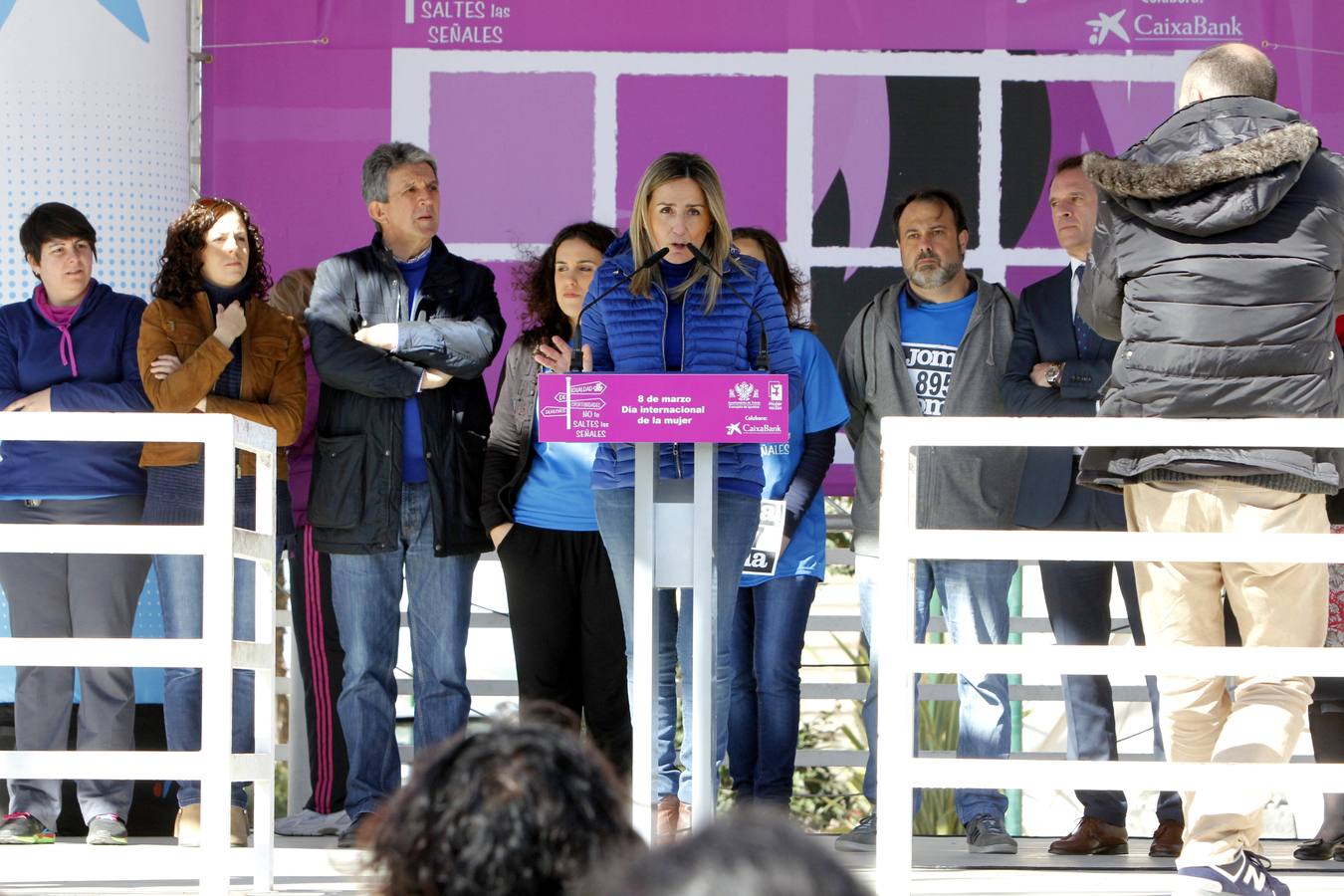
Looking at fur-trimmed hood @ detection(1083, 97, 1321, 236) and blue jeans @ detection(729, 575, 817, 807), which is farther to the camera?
blue jeans @ detection(729, 575, 817, 807)

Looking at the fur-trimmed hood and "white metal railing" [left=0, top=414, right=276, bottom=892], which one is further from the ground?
the fur-trimmed hood

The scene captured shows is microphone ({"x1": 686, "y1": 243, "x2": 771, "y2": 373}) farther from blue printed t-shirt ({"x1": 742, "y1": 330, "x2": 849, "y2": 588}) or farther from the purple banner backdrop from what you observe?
the purple banner backdrop

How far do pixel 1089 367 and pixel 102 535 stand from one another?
2.61 meters

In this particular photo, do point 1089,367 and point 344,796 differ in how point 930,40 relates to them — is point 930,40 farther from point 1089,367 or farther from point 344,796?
point 344,796

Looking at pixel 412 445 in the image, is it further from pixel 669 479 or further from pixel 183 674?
pixel 669 479

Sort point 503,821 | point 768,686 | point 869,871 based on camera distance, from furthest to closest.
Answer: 1. point 768,686
2. point 869,871
3. point 503,821

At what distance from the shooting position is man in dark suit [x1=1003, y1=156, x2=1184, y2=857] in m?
4.79

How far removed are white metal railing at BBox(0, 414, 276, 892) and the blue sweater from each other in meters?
1.04

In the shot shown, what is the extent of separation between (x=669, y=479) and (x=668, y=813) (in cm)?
89

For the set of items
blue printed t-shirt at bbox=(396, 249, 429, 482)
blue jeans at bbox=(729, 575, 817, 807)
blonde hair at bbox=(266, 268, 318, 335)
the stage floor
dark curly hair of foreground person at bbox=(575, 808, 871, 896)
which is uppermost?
blonde hair at bbox=(266, 268, 318, 335)

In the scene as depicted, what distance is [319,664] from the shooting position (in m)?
5.33

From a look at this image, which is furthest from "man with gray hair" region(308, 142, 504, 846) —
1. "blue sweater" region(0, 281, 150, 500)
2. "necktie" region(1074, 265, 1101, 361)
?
"necktie" region(1074, 265, 1101, 361)

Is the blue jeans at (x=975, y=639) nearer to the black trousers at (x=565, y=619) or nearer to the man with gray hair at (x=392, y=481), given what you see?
the black trousers at (x=565, y=619)

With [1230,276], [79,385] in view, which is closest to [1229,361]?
[1230,276]
